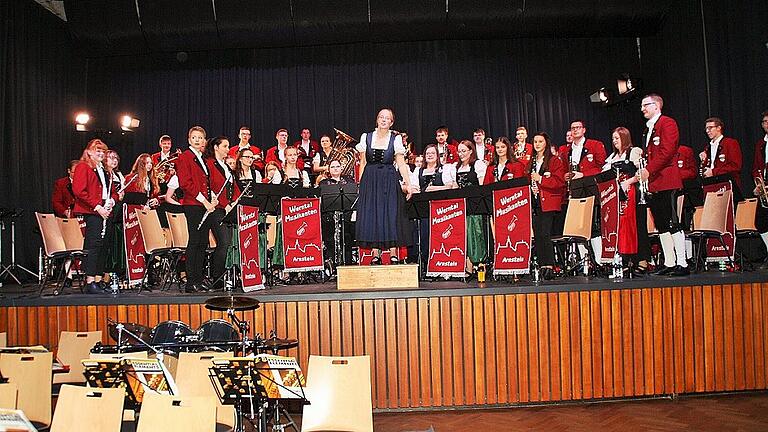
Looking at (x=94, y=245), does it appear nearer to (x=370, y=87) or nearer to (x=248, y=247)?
(x=248, y=247)

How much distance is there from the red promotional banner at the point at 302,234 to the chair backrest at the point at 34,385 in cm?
359

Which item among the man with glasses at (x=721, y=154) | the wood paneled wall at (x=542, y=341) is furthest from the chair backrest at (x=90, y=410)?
the man with glasses at (x=721, y=154)

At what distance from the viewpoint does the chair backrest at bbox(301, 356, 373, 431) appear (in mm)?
4523

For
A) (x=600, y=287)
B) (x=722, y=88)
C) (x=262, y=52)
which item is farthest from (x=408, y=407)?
(x=262, y=52)

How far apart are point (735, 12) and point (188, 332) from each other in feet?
30.5

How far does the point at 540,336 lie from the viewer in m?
6.47

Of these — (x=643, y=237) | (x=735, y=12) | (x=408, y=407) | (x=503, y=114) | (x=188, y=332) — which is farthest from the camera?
(x=503, y=114)

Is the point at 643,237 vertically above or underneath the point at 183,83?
underneath

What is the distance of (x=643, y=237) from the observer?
7754 mm

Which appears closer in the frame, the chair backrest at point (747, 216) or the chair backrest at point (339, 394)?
the chair backrest at point (339, 394)

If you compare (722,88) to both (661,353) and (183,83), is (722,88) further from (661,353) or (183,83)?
(183,83)

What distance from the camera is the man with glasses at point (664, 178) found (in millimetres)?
7203

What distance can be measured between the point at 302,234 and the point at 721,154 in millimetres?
5188

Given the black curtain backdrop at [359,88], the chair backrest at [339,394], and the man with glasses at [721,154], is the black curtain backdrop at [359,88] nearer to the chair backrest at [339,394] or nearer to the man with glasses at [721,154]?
the man with glasses at [721,154]
